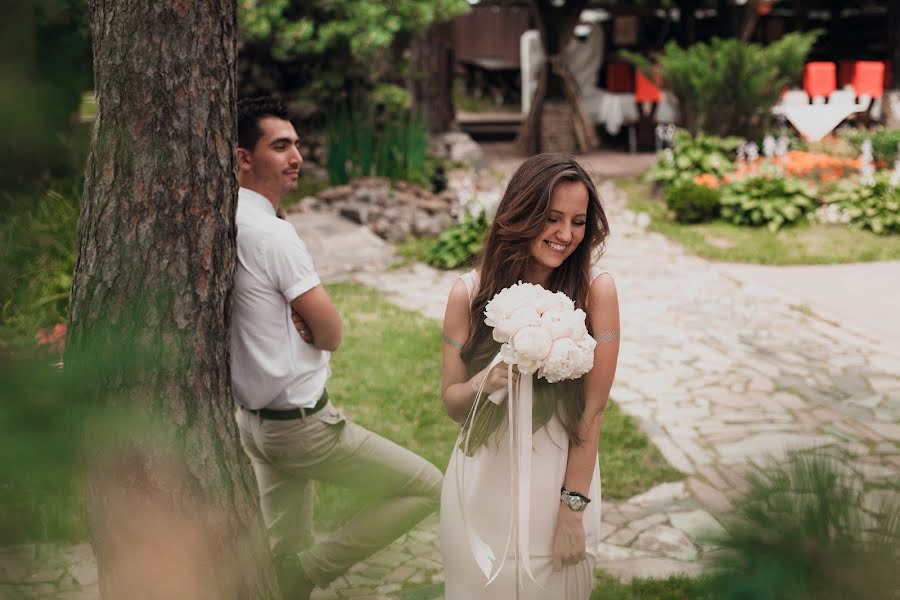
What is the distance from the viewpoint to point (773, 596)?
0.96 metres

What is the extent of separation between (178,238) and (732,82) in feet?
38.2

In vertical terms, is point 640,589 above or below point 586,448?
below

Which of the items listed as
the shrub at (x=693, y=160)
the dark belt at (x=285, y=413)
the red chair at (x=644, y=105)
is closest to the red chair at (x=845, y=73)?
the red chair at (x=644, y=105)

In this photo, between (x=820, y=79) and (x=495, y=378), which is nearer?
(x=495, y=378)

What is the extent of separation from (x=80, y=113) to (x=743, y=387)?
5.78 metres

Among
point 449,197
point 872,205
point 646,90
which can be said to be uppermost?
point 646,90

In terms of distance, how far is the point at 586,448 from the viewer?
2680mm

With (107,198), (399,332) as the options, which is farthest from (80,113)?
(399,332)

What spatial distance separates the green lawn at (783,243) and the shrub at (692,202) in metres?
0.13

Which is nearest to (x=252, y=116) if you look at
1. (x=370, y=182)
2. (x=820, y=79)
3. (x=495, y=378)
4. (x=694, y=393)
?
(x=495, y=378)

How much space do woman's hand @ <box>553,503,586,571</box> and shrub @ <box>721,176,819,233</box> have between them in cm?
876

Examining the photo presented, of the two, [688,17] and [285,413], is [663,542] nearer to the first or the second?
[285,413]

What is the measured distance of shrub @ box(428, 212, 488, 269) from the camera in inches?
382

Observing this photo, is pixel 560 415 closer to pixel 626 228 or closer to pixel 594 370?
pixel 594 370
